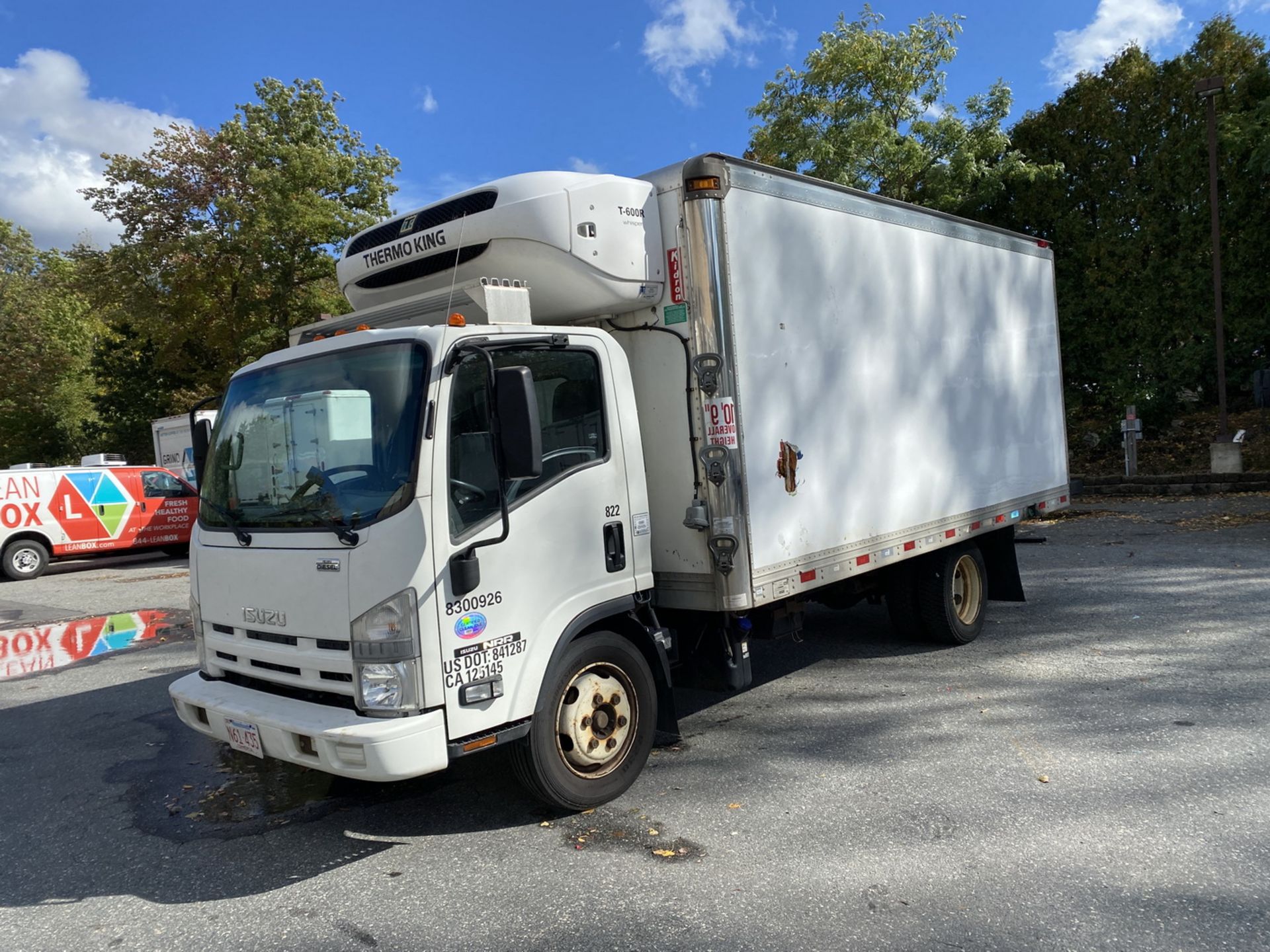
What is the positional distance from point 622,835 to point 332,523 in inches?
76.1

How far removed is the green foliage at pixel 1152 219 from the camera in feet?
53.8

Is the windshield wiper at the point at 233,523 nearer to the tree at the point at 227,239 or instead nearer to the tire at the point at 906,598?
the tire at the point at 906,598

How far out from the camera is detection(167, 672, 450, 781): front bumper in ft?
11.3

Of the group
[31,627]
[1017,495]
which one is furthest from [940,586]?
[31,627]

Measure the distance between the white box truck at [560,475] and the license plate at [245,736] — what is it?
0.05 ft

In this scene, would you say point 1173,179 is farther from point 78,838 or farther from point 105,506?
point 105,506

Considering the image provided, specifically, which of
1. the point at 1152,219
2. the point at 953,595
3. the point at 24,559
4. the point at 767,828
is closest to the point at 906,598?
the point at 953,595

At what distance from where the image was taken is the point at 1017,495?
7.47m

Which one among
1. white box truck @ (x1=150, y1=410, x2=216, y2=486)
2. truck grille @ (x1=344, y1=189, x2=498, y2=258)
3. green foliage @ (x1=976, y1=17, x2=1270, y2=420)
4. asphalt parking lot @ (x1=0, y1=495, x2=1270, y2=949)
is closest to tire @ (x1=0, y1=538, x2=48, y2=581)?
white box truck @ (x1=150, y1=410, x2=216, y2=486)

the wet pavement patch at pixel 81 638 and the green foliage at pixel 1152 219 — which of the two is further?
the green foliage at pixel 1152 219

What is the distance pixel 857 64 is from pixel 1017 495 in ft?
42.0

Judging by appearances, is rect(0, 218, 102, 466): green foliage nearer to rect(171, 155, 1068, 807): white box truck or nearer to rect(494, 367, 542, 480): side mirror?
rect(171, 155, 1068, 807): white box truck

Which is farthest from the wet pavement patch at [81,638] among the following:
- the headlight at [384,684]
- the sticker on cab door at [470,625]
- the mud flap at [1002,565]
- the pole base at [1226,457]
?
the pole base at [1226,457]

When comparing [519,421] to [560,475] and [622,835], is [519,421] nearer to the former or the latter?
[560,475]
